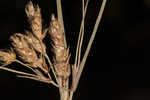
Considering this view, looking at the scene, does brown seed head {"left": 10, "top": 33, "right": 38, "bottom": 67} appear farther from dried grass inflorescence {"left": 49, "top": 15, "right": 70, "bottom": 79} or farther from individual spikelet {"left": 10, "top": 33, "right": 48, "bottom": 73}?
dried grass inflorescence {"left": 49, "top": 15, "right": 70, "bottom": 79}

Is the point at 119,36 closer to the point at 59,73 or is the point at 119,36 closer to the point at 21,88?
the point at 21,88

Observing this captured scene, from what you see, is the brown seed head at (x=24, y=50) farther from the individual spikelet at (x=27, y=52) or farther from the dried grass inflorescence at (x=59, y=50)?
the dried grass inflorescence at (x=59, y=50)

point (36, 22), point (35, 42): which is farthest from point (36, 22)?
point (35, 42)

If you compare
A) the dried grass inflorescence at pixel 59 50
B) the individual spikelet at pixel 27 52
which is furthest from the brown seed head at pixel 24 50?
the dried grass inflorescence at pixel 59 50

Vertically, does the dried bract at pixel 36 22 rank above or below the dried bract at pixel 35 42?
above

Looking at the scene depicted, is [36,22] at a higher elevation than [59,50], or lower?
higher

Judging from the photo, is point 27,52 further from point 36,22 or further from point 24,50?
point 36,22

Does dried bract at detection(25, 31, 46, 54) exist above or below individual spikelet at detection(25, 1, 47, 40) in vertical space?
below

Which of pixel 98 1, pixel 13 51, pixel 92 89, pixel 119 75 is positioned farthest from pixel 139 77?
pixel 13 51

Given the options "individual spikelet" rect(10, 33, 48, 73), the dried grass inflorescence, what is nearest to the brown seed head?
"individual spikelet" rect(10, 33, 48, 73)

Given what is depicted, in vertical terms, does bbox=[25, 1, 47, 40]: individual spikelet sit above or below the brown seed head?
above
